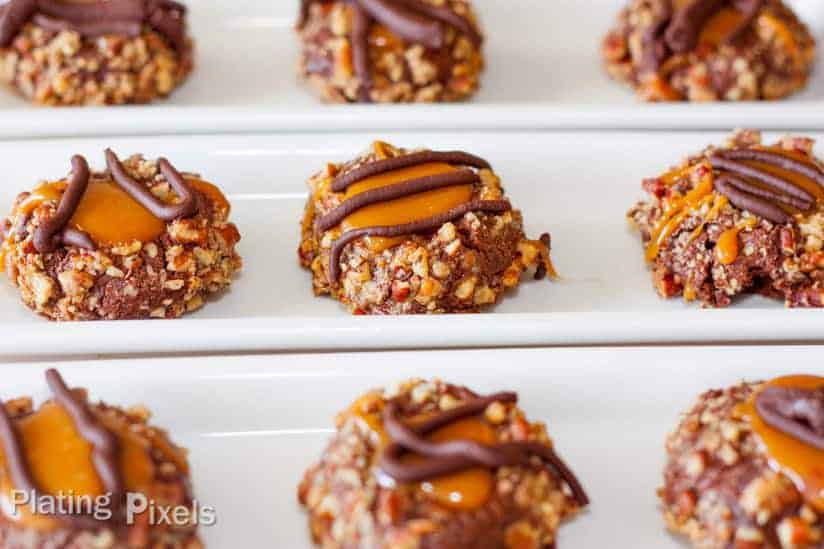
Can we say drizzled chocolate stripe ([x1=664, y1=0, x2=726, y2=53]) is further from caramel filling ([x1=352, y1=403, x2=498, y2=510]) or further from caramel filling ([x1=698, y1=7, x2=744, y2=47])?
caramel filling ([x1=352, y1=403, x2=498, y2=510])

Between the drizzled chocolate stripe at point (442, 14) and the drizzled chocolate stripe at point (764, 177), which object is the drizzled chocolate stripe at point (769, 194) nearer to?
the drizzled chocolate stripe at point (764, 177)

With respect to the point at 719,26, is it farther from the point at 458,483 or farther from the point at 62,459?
the point at 62,459

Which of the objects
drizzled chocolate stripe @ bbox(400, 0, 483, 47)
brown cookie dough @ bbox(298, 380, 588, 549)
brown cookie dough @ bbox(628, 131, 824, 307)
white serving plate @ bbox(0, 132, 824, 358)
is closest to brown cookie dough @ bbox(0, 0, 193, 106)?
white serving plate @ bbox(0, 132, 824, 358)

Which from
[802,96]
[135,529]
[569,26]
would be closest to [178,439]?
[135,529]

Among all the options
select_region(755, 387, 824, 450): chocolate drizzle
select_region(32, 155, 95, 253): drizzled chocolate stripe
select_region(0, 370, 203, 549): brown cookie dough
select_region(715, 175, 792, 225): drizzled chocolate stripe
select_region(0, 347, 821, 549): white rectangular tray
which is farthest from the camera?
select_region(715, 175, 792, 225): drizzled chocolate stripe

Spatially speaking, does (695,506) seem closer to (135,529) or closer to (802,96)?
(135,529)

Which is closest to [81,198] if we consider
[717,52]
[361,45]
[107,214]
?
[107,214]

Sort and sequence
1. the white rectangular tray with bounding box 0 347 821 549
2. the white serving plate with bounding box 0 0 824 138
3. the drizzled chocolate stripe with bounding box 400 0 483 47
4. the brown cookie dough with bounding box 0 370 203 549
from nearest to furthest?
the brown cookie dough with bounding box 0 370 203 549 < the white rectangular tray with bounding box 0 347 821 549 < the white serving plate with bounding box 0 0 824 138 < the drizzled chocolate stripe with bounding box 400 0 483 47

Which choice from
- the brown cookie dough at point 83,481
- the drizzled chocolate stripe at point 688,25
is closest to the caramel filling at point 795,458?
the brown cookie dough at point 83,481
